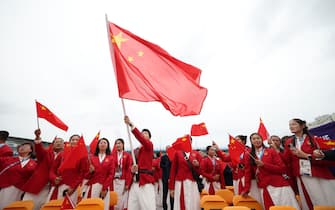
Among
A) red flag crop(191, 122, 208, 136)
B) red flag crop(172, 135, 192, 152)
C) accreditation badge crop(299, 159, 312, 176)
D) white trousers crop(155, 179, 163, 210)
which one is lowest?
white trousers crop(155, 179, 163, 210)

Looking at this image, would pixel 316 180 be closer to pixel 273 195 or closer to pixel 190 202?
pixel 273 195

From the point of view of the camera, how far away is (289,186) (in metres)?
3.82

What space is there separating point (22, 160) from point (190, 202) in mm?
3919

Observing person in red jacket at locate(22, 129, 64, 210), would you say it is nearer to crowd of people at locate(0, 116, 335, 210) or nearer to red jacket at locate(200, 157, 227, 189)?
crowd of people at locate(0, 116, 335, 210)

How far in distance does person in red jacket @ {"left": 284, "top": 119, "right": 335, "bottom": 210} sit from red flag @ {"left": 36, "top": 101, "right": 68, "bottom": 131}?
4.91 m

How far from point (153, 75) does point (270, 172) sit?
303 centimetres

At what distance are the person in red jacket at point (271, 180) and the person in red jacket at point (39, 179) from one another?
4.31 meters

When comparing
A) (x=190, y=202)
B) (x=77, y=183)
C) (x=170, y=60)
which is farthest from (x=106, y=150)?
(x=170, y=60)

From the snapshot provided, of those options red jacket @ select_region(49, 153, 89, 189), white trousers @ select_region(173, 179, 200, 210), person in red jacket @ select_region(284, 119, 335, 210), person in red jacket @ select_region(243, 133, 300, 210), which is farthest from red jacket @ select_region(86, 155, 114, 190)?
person in red jacket @ select_region(284, 119, 335, 210)

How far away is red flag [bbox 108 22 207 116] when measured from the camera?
358cm

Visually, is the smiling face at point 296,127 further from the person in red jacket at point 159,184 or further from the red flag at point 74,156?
the person in red jacket at point 159,184

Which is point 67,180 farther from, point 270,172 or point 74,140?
point 270,172

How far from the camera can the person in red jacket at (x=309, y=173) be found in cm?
348

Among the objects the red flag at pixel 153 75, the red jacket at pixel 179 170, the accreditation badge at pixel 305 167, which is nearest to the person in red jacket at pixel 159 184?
the red jacket at pixel 179 170
